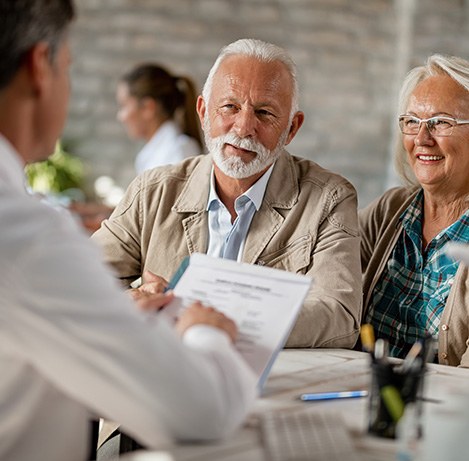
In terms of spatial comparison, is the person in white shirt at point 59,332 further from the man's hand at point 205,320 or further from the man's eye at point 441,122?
the man's eye at point 441,122

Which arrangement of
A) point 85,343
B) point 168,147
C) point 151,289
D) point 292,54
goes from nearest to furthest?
point 85,343 → point 151,289 → point 168,147 → point 292,54

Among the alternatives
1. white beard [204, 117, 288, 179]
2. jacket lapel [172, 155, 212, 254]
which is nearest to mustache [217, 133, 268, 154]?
white beard [204, 117, 288, 179]

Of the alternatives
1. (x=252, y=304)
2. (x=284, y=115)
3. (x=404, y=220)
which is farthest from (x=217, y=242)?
(x=252, y=304)

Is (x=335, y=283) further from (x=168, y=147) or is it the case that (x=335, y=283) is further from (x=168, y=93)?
(x=168, y=93)

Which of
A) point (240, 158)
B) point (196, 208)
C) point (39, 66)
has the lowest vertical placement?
point (196, 208)

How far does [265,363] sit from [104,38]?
19.3 feet

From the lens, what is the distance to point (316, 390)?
1.55 m

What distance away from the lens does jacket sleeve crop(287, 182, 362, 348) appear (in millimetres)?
1985

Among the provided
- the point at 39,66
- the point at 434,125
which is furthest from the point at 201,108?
the point at 39,66

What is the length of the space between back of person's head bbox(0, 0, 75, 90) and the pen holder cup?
0.67 metres

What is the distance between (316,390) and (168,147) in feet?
11.4

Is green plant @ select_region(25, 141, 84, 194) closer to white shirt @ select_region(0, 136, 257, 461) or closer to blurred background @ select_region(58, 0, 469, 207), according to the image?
blurred background @ select_region(58, 0, 469, 207)

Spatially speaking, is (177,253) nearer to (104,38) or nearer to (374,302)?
(374,302)

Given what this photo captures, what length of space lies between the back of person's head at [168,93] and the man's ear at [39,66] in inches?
151
